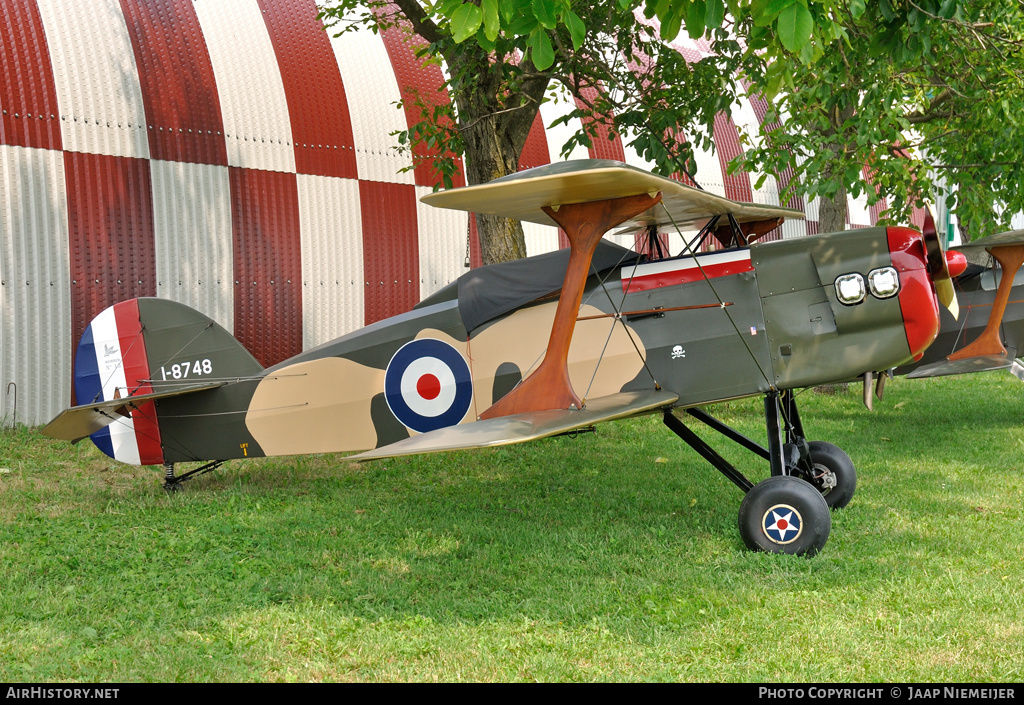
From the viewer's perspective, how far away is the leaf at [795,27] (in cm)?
413

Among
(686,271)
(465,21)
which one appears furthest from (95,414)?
(686,271)

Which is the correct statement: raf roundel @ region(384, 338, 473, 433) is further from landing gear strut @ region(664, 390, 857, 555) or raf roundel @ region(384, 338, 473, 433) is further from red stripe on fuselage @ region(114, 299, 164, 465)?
red stripe on fuselage @ region(114, 299, 164, 465)

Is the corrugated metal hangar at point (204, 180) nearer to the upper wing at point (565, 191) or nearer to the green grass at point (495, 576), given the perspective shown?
the green grass at point (495, 576)

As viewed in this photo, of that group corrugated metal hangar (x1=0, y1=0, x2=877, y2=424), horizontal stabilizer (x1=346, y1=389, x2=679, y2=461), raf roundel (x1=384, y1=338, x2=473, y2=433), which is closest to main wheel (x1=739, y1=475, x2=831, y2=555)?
horizontal stabilizer (x1=346, y1=389, x2=679, y2=461)

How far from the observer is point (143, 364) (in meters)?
6.70

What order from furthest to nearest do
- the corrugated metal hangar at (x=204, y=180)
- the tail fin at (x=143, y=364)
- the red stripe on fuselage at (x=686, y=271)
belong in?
the corrugated metal hangar at (x=204, y=180)
the tail fin at (x=143, y=364)
the red stripe on fuselage at (x=686, y=271)

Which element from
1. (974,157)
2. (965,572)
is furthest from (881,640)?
(974,157)

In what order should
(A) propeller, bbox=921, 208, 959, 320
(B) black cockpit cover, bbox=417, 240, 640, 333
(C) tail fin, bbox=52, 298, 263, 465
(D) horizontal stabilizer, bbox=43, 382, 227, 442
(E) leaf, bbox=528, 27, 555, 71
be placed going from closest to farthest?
(E) leaf, bbox=528, 27, 555, 71
(A) propeller, bbox=921, 208, 959, 320
(B) black cockpit cover, bbox=417, 240, 640, 333
(D) horizontal stabilizer, bbox=43, 382, 227, 442
(C) tail fin, bbox=52, 298, 263, 465

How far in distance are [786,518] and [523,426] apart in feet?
6.21

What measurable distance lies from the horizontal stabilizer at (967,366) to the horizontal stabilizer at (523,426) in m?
4.84

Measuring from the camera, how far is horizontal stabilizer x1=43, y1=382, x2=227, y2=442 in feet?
19.5

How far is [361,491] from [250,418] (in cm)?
128

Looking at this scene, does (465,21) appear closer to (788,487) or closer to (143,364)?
(788,487)

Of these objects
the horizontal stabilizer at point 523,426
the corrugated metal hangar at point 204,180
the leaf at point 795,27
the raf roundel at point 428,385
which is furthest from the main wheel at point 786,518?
the corrugated metal hangar at point 204,180
